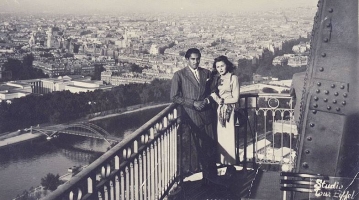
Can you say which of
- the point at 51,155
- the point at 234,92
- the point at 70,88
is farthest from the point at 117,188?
the point at 51,155

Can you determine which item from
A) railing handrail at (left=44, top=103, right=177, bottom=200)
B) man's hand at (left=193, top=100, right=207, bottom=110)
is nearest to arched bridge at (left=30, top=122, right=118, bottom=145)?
man's hand at (left=193, top=100, right=207, bottom=110)

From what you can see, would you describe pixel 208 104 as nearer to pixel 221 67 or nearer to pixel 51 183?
pixel 221 67

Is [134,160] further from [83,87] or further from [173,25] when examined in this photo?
[83,87]

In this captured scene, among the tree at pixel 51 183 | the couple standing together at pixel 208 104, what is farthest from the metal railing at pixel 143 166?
the tree at pixel 51 183

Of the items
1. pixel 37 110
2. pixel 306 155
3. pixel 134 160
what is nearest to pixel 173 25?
pixel 134 160

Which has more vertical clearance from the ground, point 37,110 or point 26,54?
point 26,54

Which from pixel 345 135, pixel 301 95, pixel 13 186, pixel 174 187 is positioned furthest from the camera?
pixel 13 186

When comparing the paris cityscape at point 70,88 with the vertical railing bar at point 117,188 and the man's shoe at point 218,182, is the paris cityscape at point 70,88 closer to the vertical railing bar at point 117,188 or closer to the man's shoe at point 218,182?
the man's shoe at point 218,182
